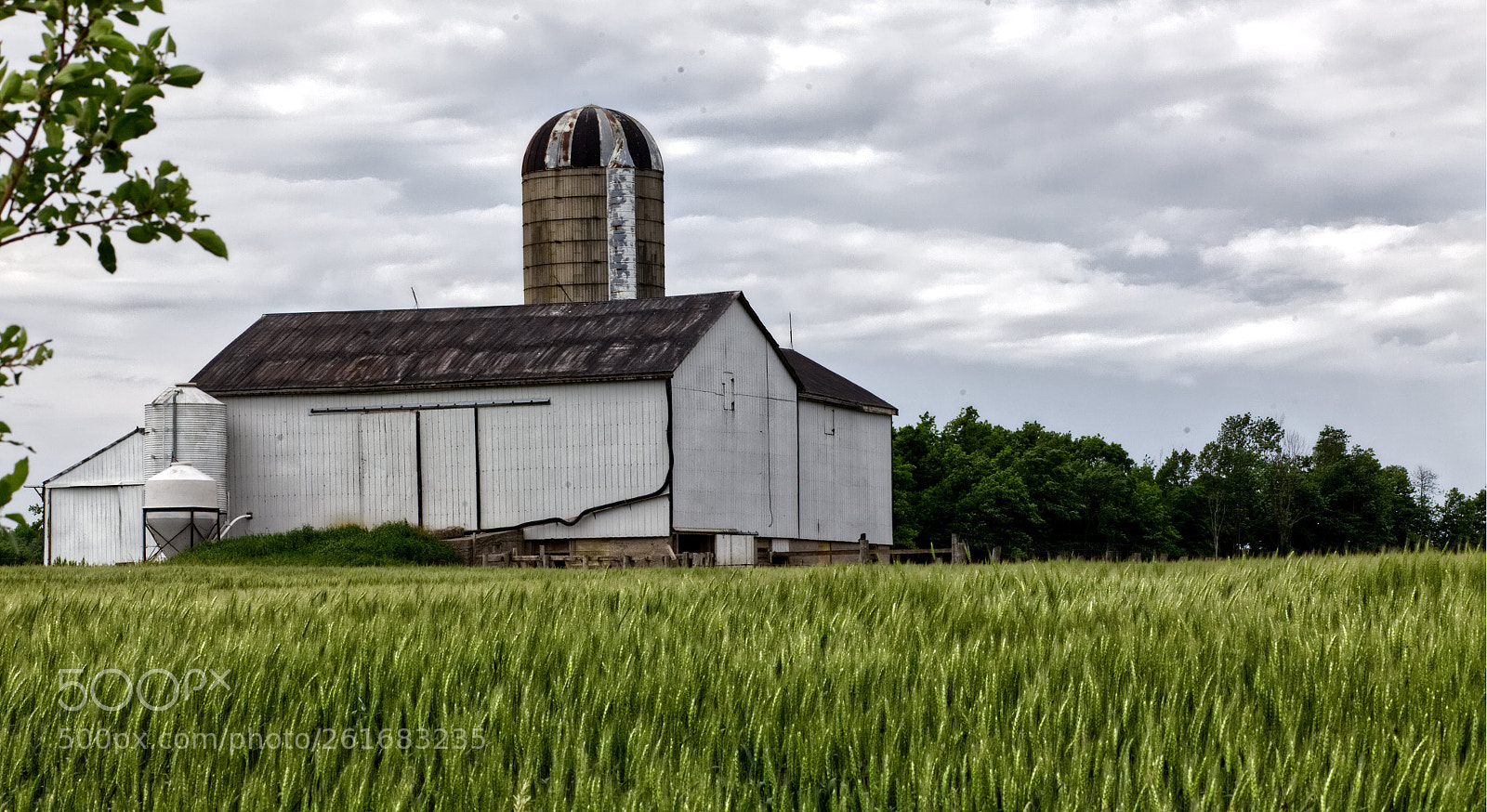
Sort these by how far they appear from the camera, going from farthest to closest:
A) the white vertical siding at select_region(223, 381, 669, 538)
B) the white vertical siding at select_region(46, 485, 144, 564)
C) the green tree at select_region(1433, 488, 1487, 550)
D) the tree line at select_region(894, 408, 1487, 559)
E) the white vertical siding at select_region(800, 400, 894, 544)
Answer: the green tree at select_region(1433, 488, 1487, 550) → the tree line at select_region(894, 408, 1487, 559) → the white vertical siding at select_region(800, 400, 894, 544) → the white vertical siding at select_region(46, 485, 144, 564) → the white vertical siding at select_region(223, 381, 669, 538)

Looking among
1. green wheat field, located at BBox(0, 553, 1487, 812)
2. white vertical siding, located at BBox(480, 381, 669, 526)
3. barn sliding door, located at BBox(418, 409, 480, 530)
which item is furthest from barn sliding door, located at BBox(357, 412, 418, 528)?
green wheat field, located at BBox(0, 553, 1487, 812)

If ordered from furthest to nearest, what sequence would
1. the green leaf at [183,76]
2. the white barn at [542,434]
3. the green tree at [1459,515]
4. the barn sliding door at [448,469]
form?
the green tree at [1459,515] < the barn sliding door at [448,469] < the white barn at [542,434] < the green leaf at [183,76]

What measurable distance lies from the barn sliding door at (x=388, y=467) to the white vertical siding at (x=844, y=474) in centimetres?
1016

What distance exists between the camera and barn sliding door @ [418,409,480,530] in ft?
114

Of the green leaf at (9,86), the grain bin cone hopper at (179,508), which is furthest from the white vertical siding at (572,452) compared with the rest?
the green leaf at (9,86)

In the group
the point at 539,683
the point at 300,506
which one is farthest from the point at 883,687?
the point at 300,506

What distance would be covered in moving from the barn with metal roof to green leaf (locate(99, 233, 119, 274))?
96.8 ft

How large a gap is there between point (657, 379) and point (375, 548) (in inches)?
300

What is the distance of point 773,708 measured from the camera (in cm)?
542

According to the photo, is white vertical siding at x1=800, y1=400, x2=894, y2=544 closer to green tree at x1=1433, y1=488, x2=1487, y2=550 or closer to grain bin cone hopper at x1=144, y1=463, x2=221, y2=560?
grain bin cone hopper at x1=144, y1=463, x2=221, y2=560

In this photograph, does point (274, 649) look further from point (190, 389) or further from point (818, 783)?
point (190, 389)

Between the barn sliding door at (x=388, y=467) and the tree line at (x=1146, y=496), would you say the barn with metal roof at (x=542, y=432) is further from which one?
the tree line at (x=1146, y=496)

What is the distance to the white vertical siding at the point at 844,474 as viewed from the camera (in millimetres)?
38156

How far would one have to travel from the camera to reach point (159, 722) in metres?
5.73
